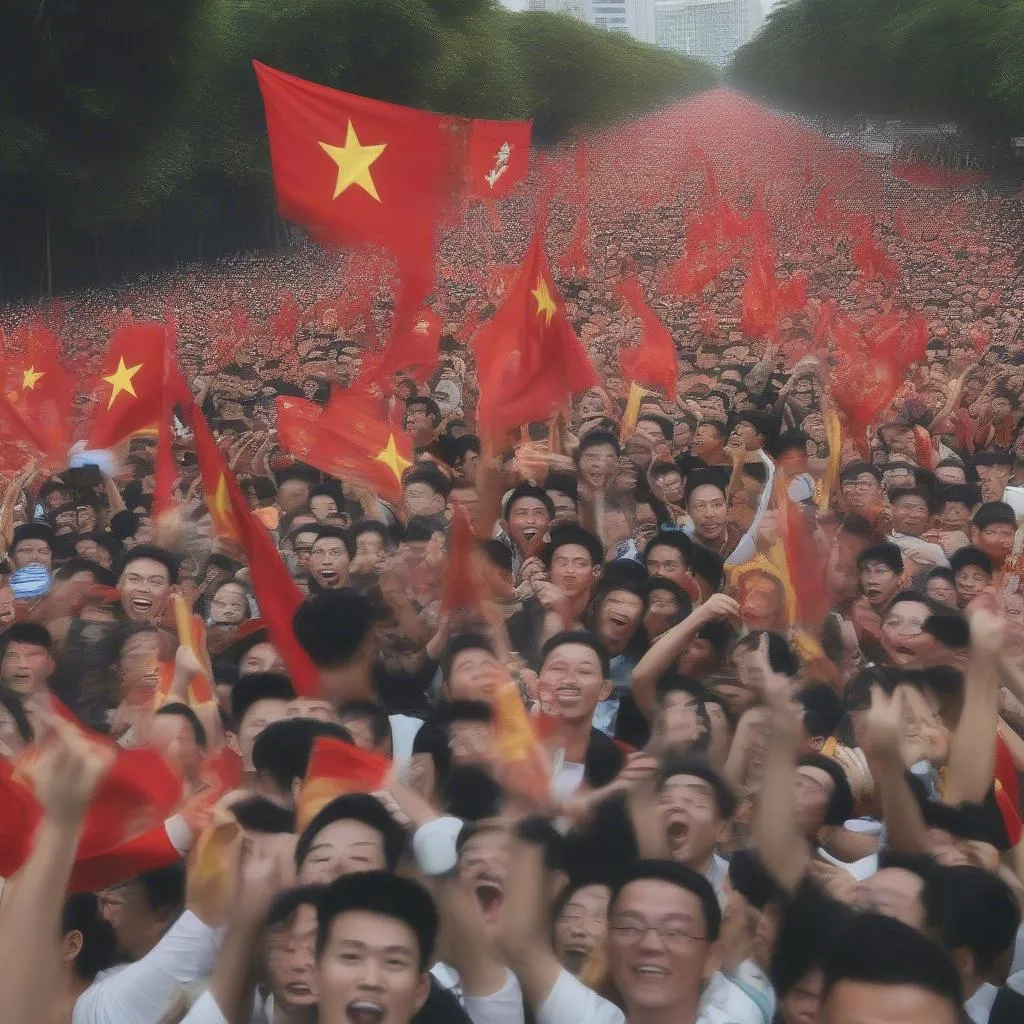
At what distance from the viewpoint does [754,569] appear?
174 inches

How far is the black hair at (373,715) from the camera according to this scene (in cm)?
314

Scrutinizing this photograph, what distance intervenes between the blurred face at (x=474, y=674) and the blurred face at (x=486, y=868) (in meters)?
0.84

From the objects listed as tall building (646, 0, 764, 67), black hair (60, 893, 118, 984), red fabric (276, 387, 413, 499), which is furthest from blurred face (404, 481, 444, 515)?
tall building (646, 0, 764, 67)

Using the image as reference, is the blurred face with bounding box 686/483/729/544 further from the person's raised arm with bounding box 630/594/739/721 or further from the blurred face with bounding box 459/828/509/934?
A: the blurred face with bounding box 459/828/509/934

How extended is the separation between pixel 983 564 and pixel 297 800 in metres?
2.52

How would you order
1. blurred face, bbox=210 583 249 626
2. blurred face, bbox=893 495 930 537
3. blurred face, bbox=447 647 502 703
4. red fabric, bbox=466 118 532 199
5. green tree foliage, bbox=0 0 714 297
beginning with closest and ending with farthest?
Answer: blurred face, bbox=447 647 502 703, blurred face, bbox=210 583 249 626, blurred face, bbox=893 495 930 537, red fabric, bbox=466 118 532 199, green tree foliage, bbox=0 0 714 297

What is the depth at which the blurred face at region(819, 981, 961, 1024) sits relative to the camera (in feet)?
6.20

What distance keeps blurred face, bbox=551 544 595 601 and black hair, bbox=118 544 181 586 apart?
42.4 inches

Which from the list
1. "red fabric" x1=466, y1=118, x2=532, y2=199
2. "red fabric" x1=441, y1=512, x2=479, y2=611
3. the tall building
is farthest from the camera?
the tall building

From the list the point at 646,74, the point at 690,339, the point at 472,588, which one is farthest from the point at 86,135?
the point at 646,74

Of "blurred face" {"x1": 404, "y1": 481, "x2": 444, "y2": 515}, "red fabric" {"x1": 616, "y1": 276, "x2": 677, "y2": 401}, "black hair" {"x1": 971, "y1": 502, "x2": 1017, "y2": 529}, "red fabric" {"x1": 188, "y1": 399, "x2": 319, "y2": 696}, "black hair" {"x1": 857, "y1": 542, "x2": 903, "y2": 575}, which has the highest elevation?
"red fabric" {"x1": 188, "y1": 399, "x2": 319, "y2": 696}

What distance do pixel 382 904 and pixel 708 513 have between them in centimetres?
308

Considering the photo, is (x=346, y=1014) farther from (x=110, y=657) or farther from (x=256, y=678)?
(x=110, y=657)

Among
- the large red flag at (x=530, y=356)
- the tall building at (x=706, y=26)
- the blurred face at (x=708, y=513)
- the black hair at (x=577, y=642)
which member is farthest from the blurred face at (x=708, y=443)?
the tall building at (x=706, y=26)
